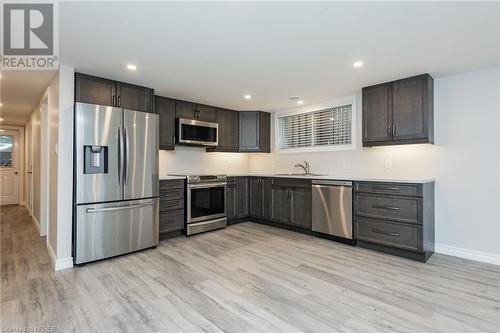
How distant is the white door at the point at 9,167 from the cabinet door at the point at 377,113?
8.86m

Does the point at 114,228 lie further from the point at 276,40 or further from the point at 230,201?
the point at 276,40

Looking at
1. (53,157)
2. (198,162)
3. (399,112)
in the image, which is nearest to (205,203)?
(198,162)

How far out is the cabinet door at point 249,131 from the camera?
5.27 m

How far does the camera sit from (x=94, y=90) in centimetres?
312

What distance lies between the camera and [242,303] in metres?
2.10

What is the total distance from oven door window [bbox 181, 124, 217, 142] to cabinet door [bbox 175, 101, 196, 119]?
20cm

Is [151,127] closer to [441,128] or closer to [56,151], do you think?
[56,151]

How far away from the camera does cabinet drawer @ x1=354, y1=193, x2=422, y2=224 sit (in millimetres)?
2990

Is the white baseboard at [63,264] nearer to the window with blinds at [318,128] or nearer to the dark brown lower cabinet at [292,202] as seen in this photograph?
the dark brown lower cabinet at [292,202]

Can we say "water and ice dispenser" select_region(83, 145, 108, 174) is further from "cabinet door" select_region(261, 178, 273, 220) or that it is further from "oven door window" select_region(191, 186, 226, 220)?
"cabinet door" select_region(261, 178, 273, 220)

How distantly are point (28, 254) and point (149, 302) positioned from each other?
2335 millimetres

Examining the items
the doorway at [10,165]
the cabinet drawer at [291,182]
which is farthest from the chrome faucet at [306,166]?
the doorway at [10,165]

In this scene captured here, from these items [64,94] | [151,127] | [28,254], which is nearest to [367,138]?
[151,127]

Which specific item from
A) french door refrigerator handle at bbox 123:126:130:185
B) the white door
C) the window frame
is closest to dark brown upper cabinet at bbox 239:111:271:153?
the window frame
